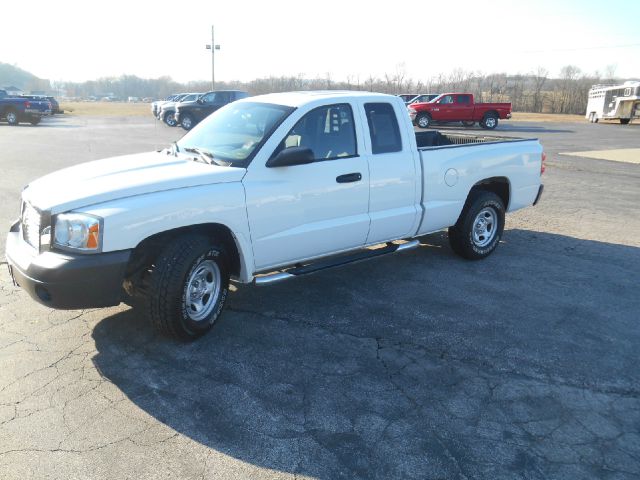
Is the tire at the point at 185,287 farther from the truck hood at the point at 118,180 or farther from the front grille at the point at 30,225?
the front grille at the point at 30,225

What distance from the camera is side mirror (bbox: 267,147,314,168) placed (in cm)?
439

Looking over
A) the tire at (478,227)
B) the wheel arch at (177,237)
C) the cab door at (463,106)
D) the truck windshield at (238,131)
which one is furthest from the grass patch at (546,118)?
the wheel arch at (177,237)

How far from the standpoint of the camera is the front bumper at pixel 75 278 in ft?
11.8

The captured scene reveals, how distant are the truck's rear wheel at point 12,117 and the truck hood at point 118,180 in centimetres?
2899

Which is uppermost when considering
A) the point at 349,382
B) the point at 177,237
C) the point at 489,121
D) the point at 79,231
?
the point at 489,121

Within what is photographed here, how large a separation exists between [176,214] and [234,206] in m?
0.49

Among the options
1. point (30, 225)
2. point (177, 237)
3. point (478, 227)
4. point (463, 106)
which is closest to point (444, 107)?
point (463, 106)

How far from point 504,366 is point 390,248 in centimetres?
189

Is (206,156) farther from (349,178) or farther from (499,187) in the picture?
(499,187)

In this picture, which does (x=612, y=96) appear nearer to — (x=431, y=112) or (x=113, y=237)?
(x=431, y=112)

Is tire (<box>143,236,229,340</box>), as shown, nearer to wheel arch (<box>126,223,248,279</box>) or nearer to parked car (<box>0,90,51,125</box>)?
wheel arch (<box>126,223,248,279</box>)

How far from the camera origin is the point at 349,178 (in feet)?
16.3

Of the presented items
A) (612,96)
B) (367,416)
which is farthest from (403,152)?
(612,96)

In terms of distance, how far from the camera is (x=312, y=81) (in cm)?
7938
